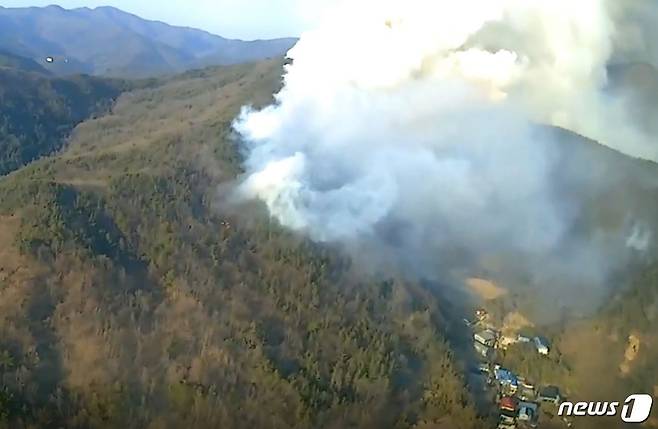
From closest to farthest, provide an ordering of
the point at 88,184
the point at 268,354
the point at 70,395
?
1. the point at 70,395
2. the point at 268,354
3. the point at 88,184

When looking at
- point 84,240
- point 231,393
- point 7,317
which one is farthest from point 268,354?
point 84,240

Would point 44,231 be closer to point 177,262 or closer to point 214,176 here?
point 177,262

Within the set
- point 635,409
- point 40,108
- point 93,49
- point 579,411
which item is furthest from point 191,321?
point 93,49

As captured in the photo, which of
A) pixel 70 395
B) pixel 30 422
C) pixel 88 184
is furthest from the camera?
pixel 88 184

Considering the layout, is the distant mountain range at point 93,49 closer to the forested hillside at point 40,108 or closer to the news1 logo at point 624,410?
the forested hillside at point 40,108

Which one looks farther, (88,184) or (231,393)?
(88,184)

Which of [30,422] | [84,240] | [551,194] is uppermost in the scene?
[551,194]

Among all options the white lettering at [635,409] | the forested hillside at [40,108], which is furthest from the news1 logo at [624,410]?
the forested hillside at [40,108]

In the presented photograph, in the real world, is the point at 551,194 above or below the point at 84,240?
above
